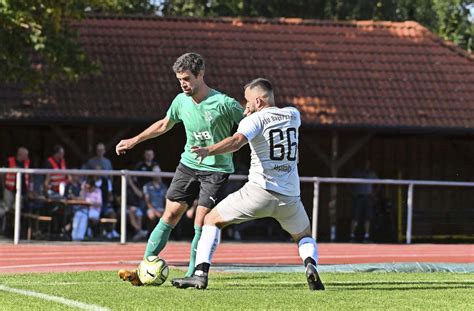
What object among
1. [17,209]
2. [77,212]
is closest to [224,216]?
[17,209]

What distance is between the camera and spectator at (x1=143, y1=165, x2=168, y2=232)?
22.1 metres

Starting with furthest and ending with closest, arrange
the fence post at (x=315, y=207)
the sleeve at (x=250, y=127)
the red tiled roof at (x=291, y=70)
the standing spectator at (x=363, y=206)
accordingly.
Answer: the red tiled roof at (x=291, y=70), the standing spectator at (x=363, y=206), the fence post at (x=315, y=207), the sleeve at (x=250, y=127)

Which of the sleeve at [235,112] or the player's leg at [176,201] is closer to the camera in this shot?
the sleeve at [235,112]

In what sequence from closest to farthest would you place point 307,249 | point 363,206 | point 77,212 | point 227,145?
point 227,145 < point 307,249 < point 77,212 < point 363,206

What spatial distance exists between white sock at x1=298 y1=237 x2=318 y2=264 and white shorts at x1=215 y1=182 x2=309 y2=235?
0.26 meters

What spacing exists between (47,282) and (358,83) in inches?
791

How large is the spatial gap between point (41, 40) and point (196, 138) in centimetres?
1346

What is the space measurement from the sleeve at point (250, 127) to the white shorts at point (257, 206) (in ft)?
1.73

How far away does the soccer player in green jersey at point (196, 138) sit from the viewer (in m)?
12.7

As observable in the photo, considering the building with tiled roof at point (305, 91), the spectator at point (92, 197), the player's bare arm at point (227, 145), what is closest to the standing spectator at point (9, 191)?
the spectator at point (92, 197)

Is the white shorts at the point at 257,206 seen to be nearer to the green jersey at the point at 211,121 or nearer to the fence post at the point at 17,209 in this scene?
the green jersey at the point at 211,121

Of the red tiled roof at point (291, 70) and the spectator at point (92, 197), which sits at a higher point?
the red tiled roof at point (291, 70)

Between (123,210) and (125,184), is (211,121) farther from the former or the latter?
(125,184)

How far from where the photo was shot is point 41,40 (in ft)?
84.5
